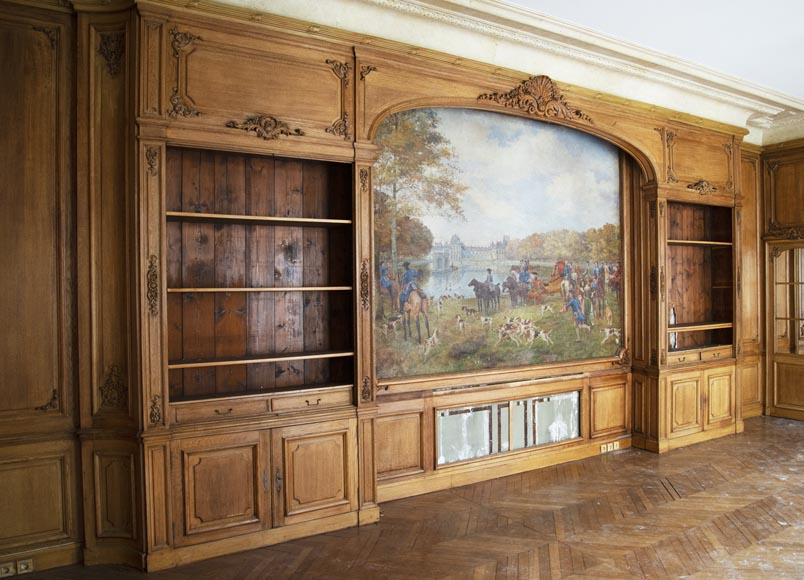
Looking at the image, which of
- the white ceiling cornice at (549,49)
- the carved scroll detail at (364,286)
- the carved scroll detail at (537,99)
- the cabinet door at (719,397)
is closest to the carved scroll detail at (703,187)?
the white ceiling cornice at (549,49)

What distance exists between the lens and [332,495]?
12.9 ft

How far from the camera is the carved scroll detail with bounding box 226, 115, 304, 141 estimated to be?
3600 millimetres

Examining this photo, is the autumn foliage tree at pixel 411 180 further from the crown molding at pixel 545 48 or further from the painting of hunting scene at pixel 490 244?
the crown molding at pixel 545 48

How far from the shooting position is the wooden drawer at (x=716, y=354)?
243 inches

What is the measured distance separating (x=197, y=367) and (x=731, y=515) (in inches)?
157

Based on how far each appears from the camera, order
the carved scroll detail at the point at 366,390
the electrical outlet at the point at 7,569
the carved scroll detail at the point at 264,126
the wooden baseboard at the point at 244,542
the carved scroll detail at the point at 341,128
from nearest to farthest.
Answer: the electrical outlet at the point at 7,569, the wooden baseboard at the point at 244,542, the carved scroll detail at the point at 264,126, the carved scroll detail at the point at 341,128, the carved scroll detail at the point at 366,390

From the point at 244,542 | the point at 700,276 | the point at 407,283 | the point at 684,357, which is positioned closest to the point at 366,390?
the point at 407,283

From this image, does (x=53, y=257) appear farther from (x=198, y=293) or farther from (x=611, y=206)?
(x=611, y=206)

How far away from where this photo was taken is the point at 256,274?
3.94 meters

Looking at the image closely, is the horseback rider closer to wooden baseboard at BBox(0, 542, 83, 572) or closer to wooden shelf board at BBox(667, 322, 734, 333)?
wooden baseboard at BBox(0, 542, 83, 572)

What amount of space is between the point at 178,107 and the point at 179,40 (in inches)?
16.3

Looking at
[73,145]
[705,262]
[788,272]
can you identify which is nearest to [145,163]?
[73,145]

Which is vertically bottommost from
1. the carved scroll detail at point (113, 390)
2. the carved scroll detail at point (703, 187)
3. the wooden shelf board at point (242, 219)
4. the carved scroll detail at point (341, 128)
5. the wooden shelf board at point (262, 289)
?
the carved scroll detail at point (113, 390)

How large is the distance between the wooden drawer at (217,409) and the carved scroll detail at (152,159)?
145cm
